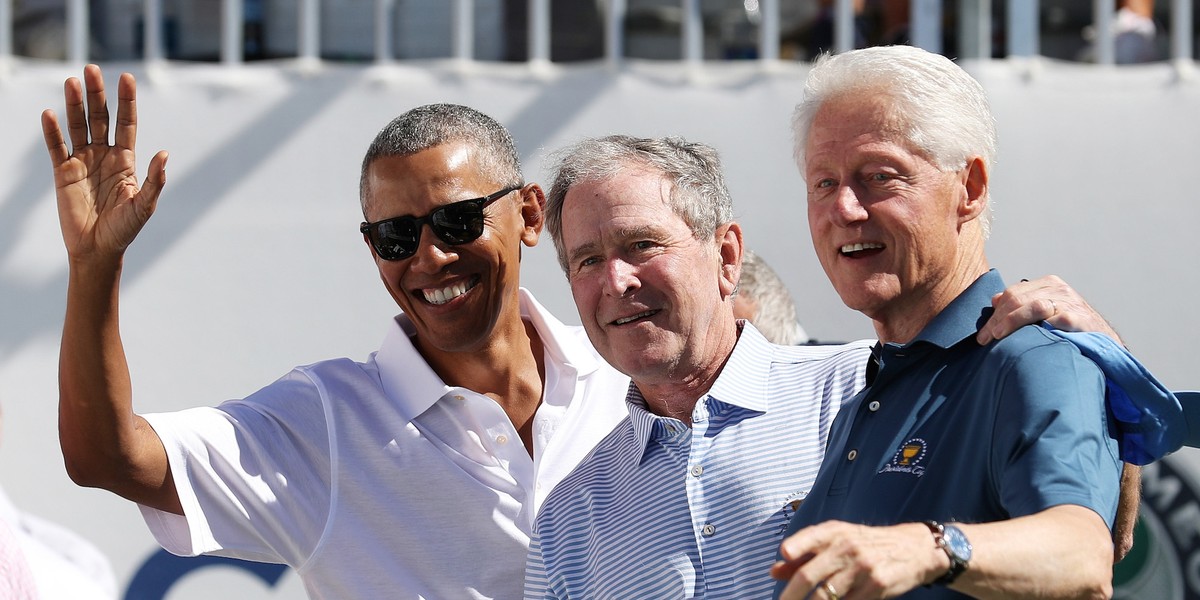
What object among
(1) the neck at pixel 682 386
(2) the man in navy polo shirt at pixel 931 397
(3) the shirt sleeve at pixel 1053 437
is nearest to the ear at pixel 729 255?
(1) the neck at pixel 682 386

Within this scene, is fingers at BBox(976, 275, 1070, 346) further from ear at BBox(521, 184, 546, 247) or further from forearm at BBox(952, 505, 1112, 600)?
ear at BBox(521, 184, 546, 247)

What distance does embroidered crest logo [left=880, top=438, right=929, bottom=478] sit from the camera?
1.39 metres

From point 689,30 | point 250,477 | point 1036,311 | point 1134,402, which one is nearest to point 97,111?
point 250,477

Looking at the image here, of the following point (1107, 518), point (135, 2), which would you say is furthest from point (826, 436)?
point (135, 2)

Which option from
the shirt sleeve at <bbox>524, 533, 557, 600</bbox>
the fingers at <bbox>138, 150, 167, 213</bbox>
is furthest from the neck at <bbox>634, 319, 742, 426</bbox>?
the fingers at <bbox>138, 150, 167, 213</bbox>

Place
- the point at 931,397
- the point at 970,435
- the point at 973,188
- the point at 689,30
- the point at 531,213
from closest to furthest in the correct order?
the point at 970,435
the point at 931,397
the point at 973,188
the point at 531,213
the point at 689,30

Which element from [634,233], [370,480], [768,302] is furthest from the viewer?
[768,302]

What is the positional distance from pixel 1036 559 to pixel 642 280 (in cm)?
92

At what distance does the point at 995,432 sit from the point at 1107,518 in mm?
137

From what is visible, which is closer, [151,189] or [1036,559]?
[1036,559]

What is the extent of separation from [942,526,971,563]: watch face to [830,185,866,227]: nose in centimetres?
51

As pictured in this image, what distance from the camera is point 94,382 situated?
1952 mm

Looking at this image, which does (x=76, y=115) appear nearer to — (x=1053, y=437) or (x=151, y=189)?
(x=151, y=189)

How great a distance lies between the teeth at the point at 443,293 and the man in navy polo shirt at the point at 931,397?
0.85 metres
